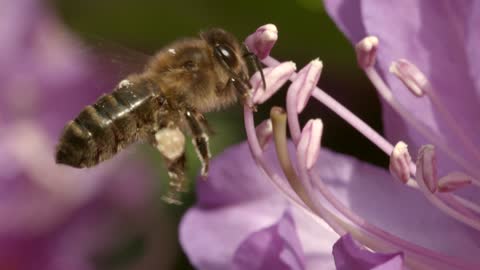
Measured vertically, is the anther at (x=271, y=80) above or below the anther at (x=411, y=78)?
above

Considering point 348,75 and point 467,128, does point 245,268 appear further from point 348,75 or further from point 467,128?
point 348,75

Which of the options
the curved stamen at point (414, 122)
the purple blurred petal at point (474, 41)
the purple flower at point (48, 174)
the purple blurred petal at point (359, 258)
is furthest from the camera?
the purple flower at point (48, 174)

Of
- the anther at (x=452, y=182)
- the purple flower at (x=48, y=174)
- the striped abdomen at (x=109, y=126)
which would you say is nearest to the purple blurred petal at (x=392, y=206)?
the anther at (x=452, y=182)

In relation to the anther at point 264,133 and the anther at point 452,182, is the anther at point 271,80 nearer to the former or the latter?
the anther at point 264,133

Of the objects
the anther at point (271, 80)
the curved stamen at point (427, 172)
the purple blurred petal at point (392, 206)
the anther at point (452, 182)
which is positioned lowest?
the purple blurred petal at point (392, 206)

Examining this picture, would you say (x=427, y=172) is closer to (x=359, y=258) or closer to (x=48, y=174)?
(x=359, y=258)

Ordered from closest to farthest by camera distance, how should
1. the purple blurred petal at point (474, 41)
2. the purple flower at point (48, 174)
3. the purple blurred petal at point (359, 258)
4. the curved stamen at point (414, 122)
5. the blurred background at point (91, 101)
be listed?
the purple blurred petal at point (359, 258)
the purple blurred petal at point (474, 41)
the curved stamen at point (414, 122)
the blurred background at point (91, 101)
the purple flower at point (48, 174)

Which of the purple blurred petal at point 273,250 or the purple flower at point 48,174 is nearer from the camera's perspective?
the purple blurred petal at point 273,250

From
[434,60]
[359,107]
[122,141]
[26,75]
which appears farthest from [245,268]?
[26,75]
